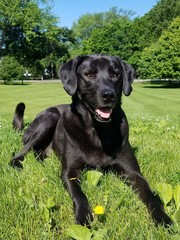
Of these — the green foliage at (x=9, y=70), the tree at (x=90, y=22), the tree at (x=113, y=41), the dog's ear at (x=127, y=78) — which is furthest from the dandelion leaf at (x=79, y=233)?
the tree at (x=90, y=22)

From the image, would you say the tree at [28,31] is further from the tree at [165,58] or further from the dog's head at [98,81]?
the dog's head at [98,81]

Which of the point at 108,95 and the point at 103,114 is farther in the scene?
the point at 103,114

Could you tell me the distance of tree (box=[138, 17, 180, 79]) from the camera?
1902 inches

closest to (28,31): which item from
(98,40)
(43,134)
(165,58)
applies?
(98,40)

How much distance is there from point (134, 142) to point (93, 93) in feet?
7.28

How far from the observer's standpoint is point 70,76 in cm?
412

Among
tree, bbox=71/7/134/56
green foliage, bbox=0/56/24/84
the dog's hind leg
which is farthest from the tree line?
the dog's hind leg

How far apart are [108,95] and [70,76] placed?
668 millimetres

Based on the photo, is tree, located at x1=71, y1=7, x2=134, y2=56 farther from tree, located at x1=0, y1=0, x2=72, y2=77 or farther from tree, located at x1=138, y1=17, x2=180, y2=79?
tree, located at x1=138, y1=17, x2=180, y2=79

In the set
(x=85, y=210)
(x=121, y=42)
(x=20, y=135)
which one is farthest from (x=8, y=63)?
(x=85, y=210)

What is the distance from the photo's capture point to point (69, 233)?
7.52 feet

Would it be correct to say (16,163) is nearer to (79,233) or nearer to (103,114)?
(103,114)

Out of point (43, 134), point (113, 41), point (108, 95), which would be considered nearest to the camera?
point (108, 95)

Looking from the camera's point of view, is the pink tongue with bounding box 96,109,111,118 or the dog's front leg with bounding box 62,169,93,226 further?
the pink tongue with bounding box 96,109,111,118
